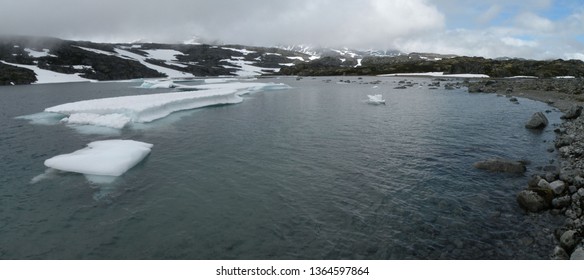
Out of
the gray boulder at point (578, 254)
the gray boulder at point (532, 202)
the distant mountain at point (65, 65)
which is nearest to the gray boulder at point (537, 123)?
the gray boulder at point (532, 202)

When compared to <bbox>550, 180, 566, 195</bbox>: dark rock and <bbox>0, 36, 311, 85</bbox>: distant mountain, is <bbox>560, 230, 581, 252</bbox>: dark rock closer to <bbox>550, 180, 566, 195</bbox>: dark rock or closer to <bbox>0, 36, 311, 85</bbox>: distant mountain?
<bbox>550, 180, 566, 195</bbox>: dark rock

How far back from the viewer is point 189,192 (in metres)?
14.2

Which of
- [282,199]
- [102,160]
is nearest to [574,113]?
[282,199]

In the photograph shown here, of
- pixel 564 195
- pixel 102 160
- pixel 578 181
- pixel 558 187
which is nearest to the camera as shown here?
pixel 564 195

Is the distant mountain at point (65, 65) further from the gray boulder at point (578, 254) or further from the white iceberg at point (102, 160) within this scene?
the gray boulder at point (578, 254)

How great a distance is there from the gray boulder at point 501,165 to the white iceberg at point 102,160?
54.3ft

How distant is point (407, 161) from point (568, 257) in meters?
9.04

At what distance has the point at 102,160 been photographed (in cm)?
1681

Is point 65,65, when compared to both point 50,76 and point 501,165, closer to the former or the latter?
point 50,76

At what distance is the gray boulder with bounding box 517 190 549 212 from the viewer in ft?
39.8

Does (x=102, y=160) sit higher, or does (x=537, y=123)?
(x=537, y=123)

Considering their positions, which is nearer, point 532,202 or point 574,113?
point 532,202

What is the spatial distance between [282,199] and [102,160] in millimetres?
9271

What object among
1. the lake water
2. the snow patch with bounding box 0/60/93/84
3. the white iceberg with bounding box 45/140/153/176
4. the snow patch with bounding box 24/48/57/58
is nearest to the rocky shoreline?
the lake water
